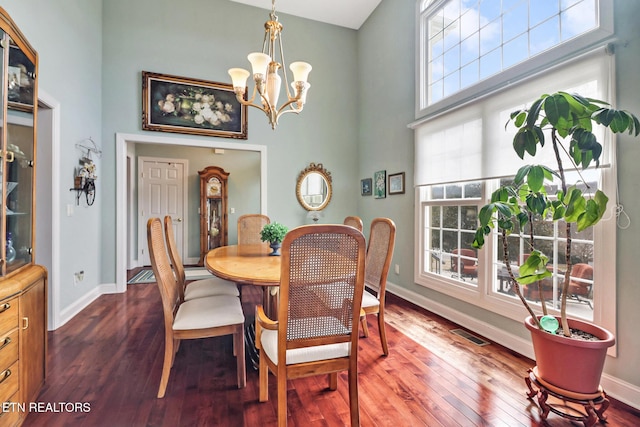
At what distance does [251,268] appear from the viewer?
1.88 metres

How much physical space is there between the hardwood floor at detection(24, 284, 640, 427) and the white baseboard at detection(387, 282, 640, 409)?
2.8 inches

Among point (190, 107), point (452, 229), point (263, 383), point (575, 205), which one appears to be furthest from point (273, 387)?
point (190, 107)

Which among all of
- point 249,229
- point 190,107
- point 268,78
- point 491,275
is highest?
point 190,107

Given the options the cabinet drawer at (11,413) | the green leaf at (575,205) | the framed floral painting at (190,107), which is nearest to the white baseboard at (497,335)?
the green leaf at (575,205)

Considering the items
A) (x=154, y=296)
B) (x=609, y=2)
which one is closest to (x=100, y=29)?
(x=154, y=296)

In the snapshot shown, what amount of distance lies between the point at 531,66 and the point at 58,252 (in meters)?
4.34

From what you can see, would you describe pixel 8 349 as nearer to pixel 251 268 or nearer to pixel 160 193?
pixel 251 268

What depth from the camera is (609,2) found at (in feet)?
5.56

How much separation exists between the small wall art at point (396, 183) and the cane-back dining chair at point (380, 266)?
4.79ft

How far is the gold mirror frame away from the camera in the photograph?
14.9ft

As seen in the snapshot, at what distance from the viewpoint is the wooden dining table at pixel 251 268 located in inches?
64.5

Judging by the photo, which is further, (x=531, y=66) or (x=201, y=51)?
(x=201, y=51)

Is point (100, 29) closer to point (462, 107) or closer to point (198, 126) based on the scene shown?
point (198, 126)

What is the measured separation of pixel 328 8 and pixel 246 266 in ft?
13.8
